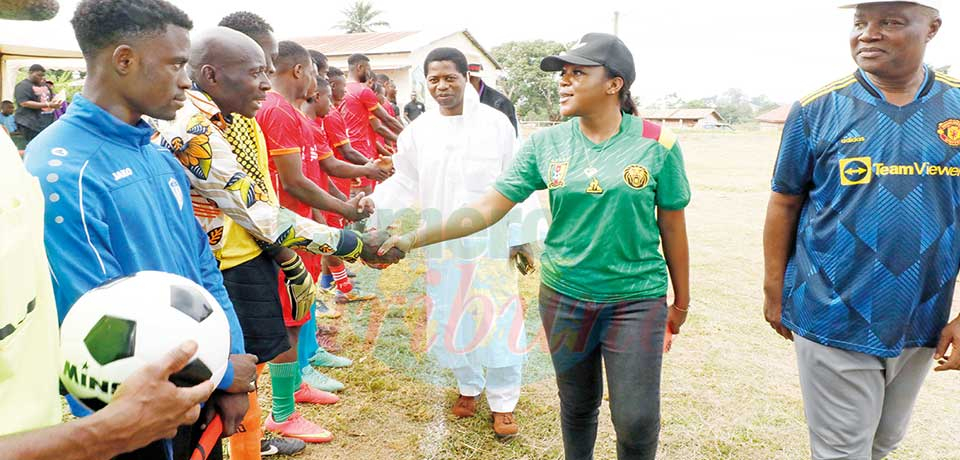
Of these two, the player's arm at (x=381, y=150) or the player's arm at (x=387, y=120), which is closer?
the player's arm at (x=387, y=120)

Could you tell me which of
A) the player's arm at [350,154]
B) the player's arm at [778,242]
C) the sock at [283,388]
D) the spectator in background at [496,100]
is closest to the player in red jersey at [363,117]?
the player's arm at [350,154]

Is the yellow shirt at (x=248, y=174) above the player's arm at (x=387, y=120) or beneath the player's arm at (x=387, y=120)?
above

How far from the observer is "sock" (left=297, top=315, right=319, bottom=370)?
3.53 m

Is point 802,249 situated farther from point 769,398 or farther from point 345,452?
point 345,452

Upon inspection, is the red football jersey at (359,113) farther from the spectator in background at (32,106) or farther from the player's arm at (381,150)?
the spectator in background at (32,106)

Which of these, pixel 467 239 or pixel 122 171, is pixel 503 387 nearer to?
pixel 467 239

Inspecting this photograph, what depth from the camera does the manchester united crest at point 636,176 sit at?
2453mm

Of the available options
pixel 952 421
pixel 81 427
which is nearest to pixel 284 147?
pixel 81 427

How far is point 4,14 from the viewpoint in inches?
42.6

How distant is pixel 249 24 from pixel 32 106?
9.93 m

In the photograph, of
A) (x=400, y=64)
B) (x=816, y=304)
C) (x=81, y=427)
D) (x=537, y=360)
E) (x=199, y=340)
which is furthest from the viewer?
(x=400, y=64)

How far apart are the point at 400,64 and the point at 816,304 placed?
2470 centimetres

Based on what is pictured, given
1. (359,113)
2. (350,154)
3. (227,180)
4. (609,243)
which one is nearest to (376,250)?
(227,180)

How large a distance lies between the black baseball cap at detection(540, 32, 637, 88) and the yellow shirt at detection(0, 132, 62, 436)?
2.00m
